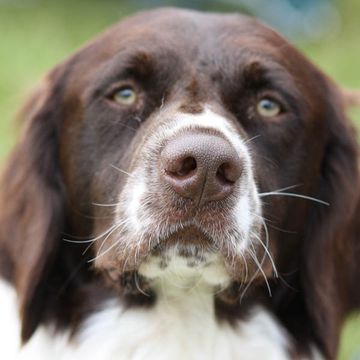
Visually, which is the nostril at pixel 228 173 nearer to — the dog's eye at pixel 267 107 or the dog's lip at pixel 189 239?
the dog's lip at pixel 189 239

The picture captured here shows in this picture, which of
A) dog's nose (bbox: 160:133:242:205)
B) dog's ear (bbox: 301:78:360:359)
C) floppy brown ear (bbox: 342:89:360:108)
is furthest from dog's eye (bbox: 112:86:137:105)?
floppy brown ear (bbox: 342:89:360:108)

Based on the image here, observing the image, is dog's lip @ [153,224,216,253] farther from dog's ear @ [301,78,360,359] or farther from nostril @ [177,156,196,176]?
dog's ear @ [301,78,360,359]

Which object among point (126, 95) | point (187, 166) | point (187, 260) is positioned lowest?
point (187, 260)

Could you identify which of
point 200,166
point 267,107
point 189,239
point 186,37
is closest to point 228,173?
point 200,166

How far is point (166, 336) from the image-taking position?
3545mm

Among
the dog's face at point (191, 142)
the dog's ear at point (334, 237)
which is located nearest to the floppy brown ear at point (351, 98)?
the dog's ear at point (334, 237)

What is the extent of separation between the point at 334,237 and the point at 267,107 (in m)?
0.60

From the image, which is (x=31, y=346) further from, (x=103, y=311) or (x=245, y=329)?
(x=245, y=329)

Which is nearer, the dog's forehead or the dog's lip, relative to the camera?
the dog's lip

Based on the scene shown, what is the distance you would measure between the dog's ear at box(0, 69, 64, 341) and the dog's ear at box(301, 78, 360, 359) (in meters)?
0.97

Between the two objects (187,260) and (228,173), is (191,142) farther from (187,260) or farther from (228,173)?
(187,260)

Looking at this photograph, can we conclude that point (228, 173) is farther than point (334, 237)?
No

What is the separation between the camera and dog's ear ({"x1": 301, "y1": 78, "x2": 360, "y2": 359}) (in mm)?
3660

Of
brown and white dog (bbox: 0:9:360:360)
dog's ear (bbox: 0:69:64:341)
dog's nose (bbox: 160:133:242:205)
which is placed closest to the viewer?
dog's nose (bbox: 160:133:242:205)
